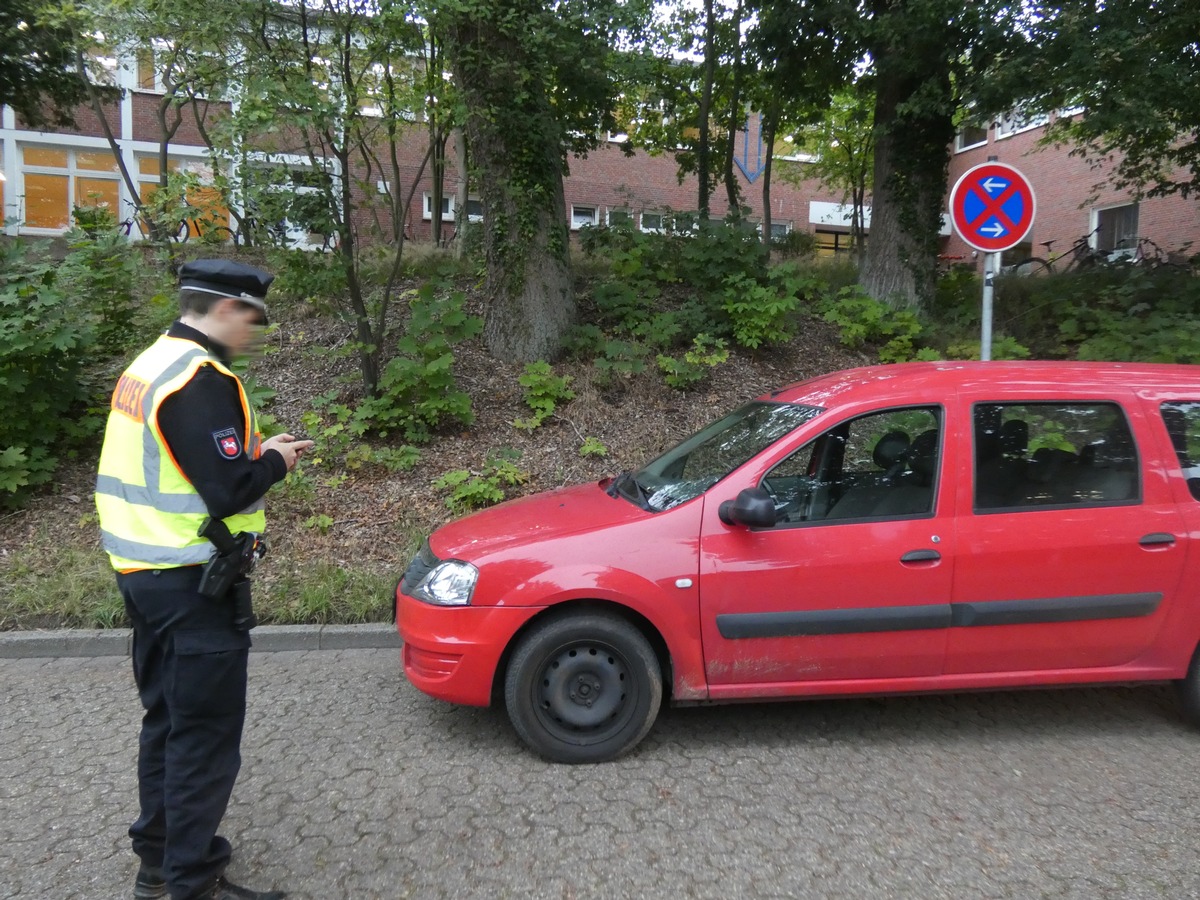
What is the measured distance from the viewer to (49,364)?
7.25 meters

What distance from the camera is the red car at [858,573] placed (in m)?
3.73

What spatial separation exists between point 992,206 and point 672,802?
195 inches

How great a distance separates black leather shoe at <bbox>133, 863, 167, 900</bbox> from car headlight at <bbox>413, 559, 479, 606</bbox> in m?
1.43

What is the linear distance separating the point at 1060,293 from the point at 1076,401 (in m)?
8.26

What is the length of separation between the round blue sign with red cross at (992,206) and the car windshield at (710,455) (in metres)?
2.76

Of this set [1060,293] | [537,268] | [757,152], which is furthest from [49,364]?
[757,152]

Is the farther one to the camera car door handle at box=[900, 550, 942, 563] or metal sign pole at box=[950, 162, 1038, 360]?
metal sign pole at box=[950, 162, 1038, 360]

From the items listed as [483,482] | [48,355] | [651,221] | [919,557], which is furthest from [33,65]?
[919,557]

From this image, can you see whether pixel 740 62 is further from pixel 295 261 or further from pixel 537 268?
pixel 295 261

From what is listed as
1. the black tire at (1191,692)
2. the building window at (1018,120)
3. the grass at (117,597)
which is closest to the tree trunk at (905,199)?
the building window at (1018,120)

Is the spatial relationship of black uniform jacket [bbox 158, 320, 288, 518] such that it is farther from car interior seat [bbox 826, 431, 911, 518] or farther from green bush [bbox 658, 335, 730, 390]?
green bush [bbox 658, 335, 730, 390]

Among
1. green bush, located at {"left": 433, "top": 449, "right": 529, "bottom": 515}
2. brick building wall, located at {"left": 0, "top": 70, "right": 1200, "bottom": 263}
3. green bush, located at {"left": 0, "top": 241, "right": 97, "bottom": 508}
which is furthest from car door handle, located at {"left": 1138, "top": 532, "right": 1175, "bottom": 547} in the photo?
brick building wall, located at {"left": 0, "top": 70, "right": 1200, "bottom": 263}

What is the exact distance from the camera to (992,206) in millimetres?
6215

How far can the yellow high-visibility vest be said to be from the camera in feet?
8.41
